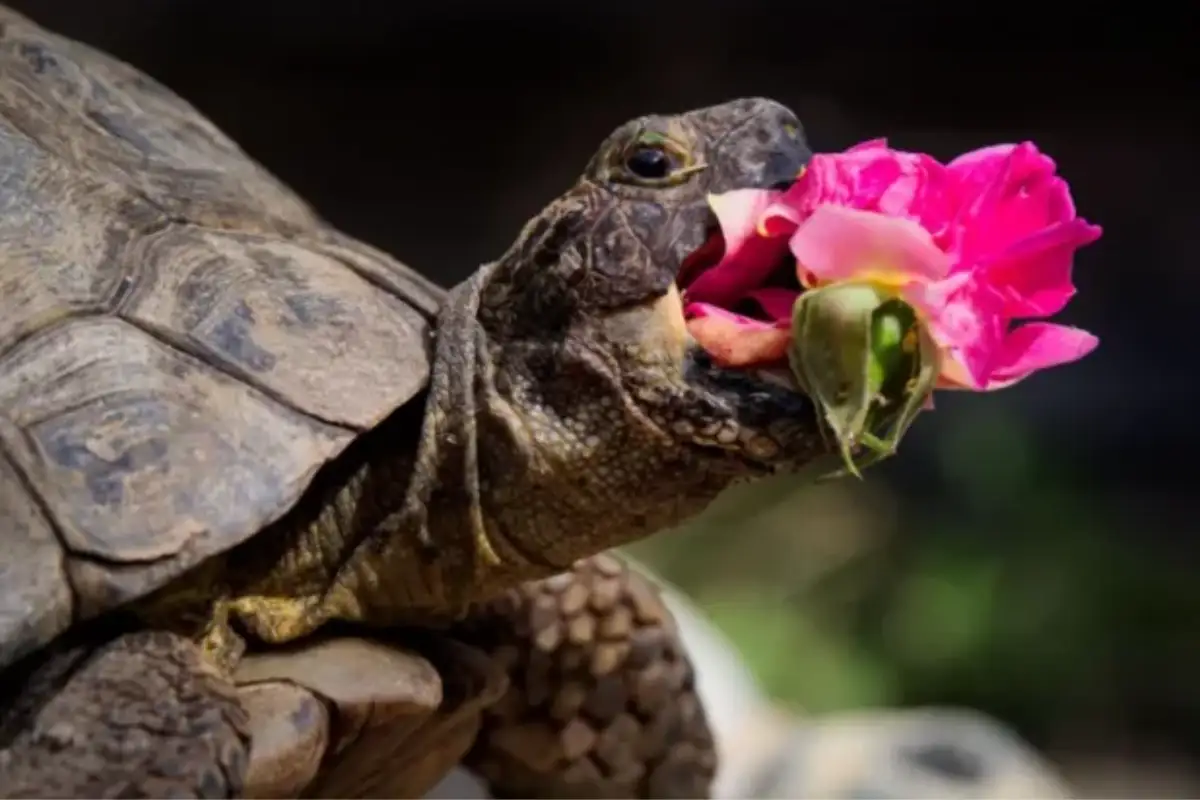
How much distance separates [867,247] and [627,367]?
224mm

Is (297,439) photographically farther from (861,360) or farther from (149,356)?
(861,360)

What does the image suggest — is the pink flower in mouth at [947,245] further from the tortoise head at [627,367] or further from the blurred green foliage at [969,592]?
the blurred green foliage at [969,592]

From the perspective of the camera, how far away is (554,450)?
109 cm

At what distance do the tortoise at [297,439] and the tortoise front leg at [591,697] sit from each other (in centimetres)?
20

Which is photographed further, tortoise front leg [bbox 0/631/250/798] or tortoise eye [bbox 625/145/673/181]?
tortoise eye [bbox 625/145/673/181]

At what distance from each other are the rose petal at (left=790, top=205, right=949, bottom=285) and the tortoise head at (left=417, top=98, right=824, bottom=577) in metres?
0.12

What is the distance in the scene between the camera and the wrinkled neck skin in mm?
1035

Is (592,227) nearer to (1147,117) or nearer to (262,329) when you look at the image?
(262,329)

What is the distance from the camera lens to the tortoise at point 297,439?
985 millimetres

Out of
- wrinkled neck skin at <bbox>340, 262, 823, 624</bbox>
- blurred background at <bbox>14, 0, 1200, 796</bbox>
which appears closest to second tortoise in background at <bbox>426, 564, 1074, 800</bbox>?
blurred background at <bbox>14, 0, 1200, 796</bbox>

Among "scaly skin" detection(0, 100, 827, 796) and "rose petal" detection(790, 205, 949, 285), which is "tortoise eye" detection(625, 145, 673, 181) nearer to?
"scaly skin" detection(0, 100, 827, 796)

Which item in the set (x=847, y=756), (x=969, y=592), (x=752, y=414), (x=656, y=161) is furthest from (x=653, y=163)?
(x=969, y=592)

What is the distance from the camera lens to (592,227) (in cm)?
106

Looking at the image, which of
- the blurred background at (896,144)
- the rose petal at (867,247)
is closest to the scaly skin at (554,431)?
the rose petal at (867,247)
